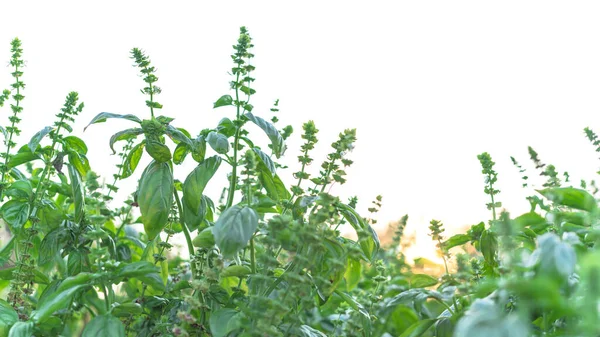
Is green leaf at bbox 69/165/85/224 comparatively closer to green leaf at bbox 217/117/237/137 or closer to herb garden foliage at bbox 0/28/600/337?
herb garden foliage at bbox 0/28/600/337

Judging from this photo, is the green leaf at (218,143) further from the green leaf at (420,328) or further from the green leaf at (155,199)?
the green leaf at (420,328)

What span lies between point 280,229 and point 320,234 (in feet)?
0.30

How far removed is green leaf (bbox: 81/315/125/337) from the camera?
3.53 feet

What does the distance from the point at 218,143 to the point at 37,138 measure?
0.50 meters

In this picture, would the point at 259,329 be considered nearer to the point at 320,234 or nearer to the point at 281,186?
the point at 320,234

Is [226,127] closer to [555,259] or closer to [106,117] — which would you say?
[106,117]

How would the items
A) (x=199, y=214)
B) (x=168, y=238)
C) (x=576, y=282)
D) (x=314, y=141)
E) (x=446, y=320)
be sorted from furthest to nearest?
(x=168, y=238), (x=199, y=214), (x=314, y=141), (x=446, y=320), (x=576, y=282)

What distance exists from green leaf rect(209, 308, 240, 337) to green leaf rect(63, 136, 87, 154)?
0.66 metres

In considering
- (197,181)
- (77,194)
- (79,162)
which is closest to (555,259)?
(197,181)

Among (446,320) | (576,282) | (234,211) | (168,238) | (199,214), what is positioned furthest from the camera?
(168,238)

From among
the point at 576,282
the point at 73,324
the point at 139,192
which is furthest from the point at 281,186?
the point at 576,282

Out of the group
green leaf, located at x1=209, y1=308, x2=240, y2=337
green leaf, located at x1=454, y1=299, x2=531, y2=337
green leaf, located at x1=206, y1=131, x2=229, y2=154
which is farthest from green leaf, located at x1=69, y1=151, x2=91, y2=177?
green leaf, located at x1=454, y1=299, x2=531, y2=337

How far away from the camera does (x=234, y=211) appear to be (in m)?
0.95

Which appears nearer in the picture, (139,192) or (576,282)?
(576,282)
